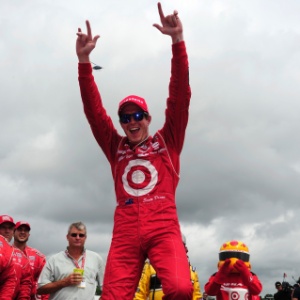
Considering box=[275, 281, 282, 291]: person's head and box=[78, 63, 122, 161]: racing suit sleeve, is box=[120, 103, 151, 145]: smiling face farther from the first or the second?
box=[275, 281, 282, 291]: person's head

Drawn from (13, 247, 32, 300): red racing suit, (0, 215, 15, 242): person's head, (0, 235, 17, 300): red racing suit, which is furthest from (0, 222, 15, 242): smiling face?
(0, 235, 17, 300): red racing suit

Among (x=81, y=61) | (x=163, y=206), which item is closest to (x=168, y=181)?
(x=163, y=206)

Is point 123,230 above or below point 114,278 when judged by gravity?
above

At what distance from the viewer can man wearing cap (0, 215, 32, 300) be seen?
10.3 m

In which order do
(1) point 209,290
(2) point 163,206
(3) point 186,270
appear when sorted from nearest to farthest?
(3) point 186,270 → (2) point 163,206 → (1) point 209,290

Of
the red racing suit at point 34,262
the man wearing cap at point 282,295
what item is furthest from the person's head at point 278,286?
the red racing suit at point 34,262

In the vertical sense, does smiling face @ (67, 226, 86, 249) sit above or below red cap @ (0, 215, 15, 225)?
below

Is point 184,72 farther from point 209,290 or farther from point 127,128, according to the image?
point 209,290

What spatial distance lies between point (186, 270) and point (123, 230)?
27.6 inches

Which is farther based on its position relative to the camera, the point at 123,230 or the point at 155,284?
the point at 155,284

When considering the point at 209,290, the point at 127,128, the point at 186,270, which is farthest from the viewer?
the point at 209,290

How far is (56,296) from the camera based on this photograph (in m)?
8.26

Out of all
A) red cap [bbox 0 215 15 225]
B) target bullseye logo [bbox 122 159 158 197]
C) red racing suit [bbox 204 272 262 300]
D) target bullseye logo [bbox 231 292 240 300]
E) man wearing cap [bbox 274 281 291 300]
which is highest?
man wearing cap [bbox 274 281 291 300]

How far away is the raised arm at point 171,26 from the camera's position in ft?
19.1
